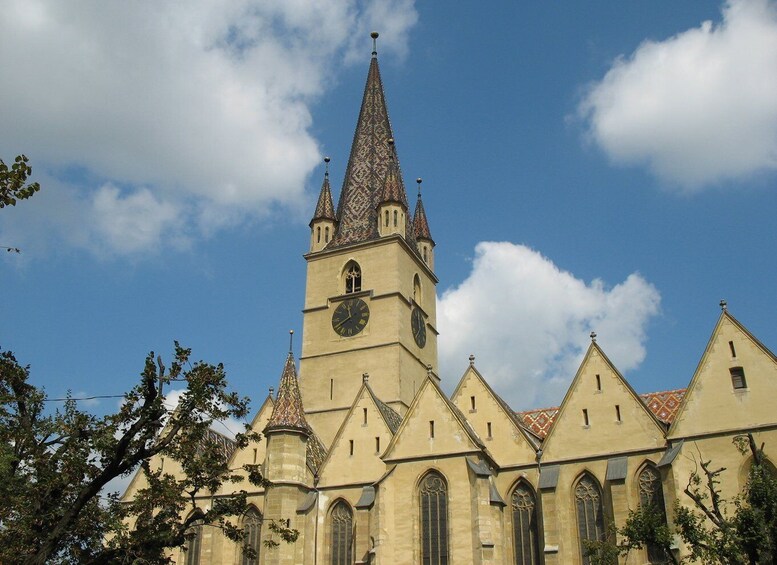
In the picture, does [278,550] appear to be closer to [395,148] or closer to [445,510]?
[445,510]

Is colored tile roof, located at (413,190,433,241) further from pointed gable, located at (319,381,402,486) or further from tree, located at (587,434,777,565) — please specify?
tree, located at (587,434,777,565)

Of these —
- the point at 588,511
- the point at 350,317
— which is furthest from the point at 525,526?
the point at 350,317

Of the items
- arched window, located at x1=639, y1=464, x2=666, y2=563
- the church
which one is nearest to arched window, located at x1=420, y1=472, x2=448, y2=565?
the church

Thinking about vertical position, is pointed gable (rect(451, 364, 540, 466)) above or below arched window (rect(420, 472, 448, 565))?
above

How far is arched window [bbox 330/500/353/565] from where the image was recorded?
3281 centimetres

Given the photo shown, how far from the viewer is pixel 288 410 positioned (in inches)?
1362

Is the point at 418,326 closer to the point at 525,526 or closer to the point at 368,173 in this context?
the point at 368,173

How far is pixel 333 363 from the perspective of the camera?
42.8 metres

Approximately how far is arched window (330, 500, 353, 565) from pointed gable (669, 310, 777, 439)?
43.5 feet

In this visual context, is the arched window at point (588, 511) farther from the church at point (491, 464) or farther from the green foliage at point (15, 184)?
the green foliage at point (15, 184)

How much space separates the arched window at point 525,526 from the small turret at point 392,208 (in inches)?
718

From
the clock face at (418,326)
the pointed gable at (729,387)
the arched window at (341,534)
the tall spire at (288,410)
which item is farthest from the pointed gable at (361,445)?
the pointed gable at (729,387)

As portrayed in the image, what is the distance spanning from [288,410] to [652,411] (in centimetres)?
1472

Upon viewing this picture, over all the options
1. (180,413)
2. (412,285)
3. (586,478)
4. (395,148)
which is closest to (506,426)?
(586,478)
